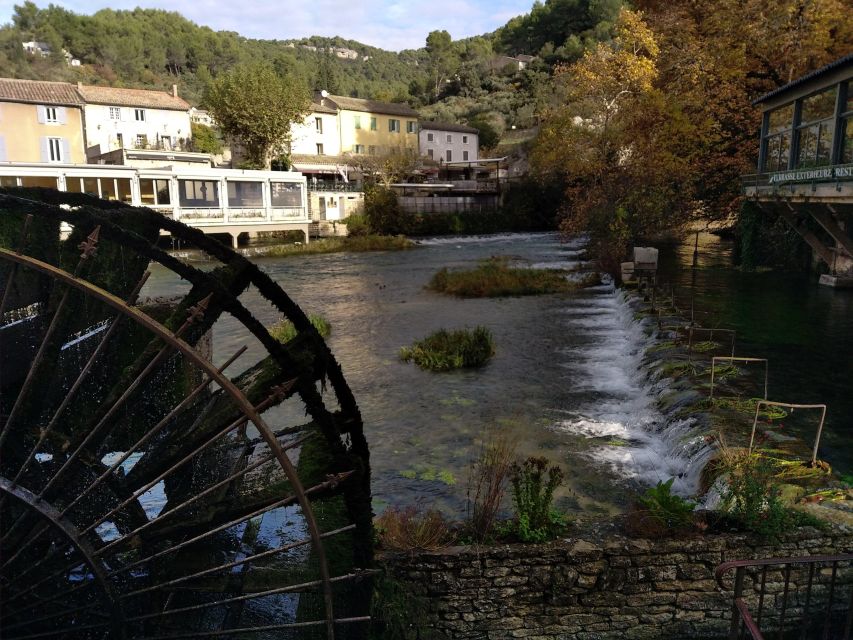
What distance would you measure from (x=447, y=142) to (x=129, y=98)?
33.1 metres

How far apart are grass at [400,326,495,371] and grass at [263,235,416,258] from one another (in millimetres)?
24600

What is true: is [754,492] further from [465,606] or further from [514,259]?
[514,259]

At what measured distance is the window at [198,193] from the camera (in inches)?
1526

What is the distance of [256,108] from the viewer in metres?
48.7

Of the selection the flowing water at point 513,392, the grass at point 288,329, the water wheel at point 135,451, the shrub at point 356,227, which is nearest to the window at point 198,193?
the shrub at point 356,227

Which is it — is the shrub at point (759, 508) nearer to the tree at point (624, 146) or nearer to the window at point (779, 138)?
the window at point (779, 138)

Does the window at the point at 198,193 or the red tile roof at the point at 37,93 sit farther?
the red tile roof at the point at 37,93

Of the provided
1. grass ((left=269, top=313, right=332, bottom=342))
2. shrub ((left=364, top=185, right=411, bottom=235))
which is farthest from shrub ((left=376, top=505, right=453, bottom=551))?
shrub ((left=364, top=185, right=411, bottom=235))

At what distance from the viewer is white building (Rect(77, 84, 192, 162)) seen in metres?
51.2

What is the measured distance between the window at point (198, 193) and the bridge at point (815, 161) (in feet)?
99.3

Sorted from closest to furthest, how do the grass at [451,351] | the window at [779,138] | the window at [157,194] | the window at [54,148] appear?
1. the grass at [451,351]
2. the window at [779,138]
3. the window at [157,194]
4. the window at [54,148]

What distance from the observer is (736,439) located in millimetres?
8984

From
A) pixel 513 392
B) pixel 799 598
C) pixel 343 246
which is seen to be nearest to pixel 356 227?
pixel 343 246

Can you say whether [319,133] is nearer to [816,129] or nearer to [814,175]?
[816,129]
